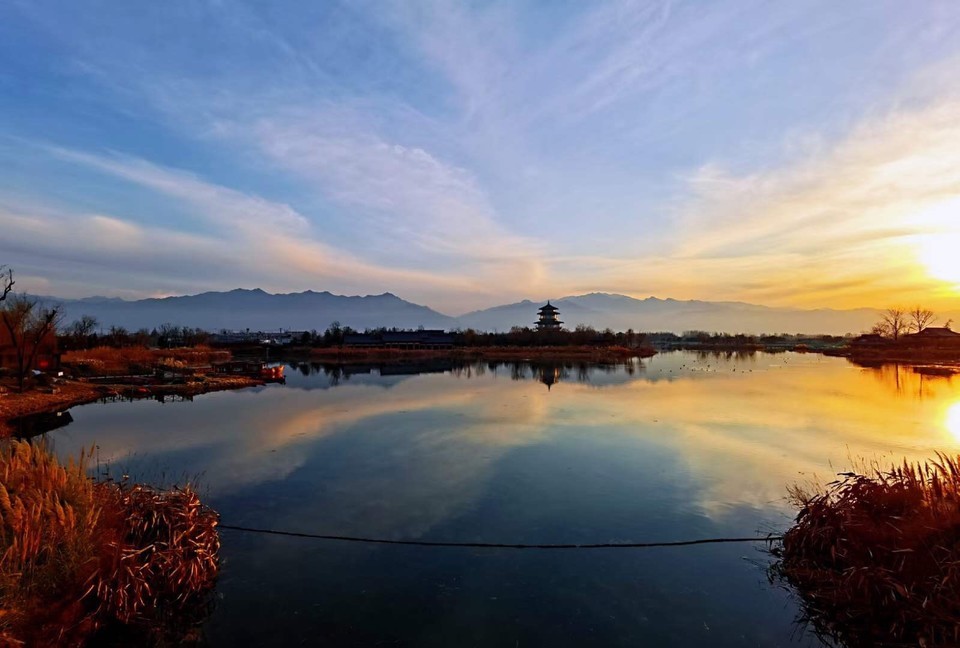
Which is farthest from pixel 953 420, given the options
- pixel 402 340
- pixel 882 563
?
pixel 402 340

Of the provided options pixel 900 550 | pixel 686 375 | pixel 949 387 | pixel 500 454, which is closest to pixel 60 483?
pixel 500 454

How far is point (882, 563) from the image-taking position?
19.8 feet

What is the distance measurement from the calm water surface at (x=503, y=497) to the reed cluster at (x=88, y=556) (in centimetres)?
65

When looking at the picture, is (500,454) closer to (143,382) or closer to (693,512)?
(693,512)

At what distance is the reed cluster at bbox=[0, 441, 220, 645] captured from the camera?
4.97 meters

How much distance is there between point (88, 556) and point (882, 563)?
29.8ft

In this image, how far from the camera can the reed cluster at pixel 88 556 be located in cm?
497

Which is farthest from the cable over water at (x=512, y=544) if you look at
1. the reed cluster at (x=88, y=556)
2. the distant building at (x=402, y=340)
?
the distant building at (x=402, y=340)

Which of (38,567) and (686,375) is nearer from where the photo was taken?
(38,567)

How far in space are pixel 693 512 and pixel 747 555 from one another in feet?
5.25

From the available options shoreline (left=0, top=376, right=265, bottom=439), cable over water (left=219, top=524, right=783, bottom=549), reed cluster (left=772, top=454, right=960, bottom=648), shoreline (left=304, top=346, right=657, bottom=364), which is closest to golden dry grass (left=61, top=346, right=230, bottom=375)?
shoreline (left=0, top=376, right=265, bottom=439)

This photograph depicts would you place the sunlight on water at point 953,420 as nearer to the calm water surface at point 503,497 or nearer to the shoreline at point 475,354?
the calm water surface at point 503,497

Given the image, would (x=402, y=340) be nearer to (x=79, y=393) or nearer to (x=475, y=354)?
(x=475, y=354)

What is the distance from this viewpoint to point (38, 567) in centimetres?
517
